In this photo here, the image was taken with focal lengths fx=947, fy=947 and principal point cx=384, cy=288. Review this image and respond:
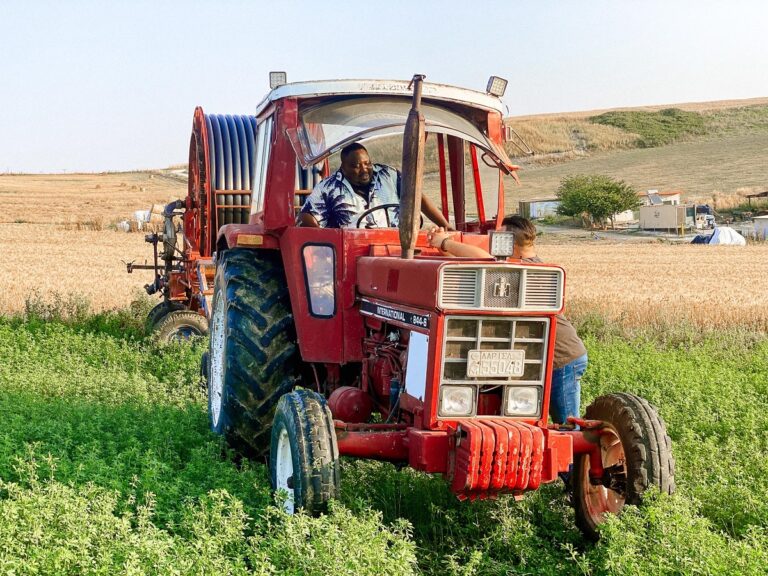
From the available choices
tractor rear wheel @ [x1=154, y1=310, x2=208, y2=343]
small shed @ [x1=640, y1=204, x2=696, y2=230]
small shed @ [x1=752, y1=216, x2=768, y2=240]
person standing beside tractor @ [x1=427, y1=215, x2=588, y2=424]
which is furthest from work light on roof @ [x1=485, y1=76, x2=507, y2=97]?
small shed @ [x1=640, y1=204, x2=696, y2=230]

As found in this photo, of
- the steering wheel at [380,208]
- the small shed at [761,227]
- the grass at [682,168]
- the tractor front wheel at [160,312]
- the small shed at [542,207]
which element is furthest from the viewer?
the grass at [682,168]

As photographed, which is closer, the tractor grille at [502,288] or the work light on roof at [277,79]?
the tractor grille at [502,288]

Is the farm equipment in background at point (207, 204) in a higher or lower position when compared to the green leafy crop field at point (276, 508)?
higher

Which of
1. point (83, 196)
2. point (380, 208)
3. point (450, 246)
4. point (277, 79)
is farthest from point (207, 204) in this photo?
point (83, 196)

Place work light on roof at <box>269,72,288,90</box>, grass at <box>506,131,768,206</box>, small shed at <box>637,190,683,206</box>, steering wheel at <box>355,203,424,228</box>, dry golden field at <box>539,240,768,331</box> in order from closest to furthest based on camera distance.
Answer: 1. steering wheel at <box>355,203,424,228</box>
2. work light on roof at <box>269,72,288,90</box>
3. dry golden field at <box>539,240,768,331</box>
4. small shed at <box>637,190,683,206</box>
5. grass at <box>506,131,768,206</box>

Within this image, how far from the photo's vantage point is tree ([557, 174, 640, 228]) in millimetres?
53312

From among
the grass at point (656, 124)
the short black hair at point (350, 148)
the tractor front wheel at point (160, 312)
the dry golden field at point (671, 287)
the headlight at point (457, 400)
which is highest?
the grass at point (656, 124)

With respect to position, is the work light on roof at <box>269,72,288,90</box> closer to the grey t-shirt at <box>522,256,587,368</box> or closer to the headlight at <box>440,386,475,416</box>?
the grey t-shirt at <box>522,256,587,368</box>

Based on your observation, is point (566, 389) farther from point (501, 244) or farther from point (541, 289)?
point (501, 244)

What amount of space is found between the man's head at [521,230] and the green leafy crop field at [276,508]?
152 cm

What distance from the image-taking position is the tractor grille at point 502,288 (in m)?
4.43

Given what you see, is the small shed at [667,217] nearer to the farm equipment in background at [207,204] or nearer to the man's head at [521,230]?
the farm equipment in background at [207,204]

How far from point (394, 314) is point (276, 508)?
45.5 inches

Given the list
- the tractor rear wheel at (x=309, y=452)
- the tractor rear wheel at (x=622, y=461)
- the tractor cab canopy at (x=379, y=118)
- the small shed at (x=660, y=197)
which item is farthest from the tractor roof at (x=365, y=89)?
the small shed at (x=660, y=197)
